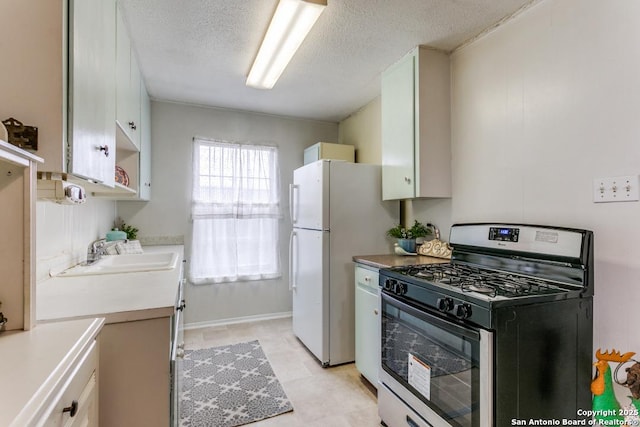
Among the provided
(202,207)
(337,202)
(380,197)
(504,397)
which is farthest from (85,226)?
(504,397)

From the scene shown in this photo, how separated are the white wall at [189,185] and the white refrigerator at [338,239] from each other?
1.08 metres

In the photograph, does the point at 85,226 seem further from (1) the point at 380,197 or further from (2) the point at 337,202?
(1) the point at 380,197

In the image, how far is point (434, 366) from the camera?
1487mm

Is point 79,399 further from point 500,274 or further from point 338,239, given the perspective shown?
point 338,239

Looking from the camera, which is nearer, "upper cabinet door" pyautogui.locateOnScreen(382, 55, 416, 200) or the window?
"upper cabinet door" pyautogui.locateOnScreen(382, 55, 416, 200)

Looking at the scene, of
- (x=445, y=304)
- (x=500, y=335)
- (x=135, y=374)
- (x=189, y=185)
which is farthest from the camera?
(x=189, y=185)

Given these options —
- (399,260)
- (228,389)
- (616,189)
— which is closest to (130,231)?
(228,389)

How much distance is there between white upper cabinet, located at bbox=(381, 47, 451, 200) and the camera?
7.41 feet

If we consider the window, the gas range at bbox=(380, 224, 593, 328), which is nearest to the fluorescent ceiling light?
the window

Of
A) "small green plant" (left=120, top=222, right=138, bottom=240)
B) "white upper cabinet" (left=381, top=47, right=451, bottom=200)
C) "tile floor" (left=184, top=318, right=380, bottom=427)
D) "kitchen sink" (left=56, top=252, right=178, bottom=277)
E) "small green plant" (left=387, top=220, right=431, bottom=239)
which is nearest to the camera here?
→ "kitchen sink" (left=56, top=252, right=178, bottom=277)

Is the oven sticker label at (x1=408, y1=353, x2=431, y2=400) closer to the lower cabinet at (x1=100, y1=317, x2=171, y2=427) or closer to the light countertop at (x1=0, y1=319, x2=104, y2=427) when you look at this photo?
the lower cabinet at (x1=100, y1=317, x2=171, y2=427)

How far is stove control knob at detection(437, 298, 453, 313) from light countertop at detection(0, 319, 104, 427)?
51.2 inches

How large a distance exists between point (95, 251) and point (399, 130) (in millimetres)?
2421

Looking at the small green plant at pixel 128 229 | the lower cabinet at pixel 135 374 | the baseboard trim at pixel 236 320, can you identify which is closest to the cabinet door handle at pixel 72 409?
the lower cabinet at pixel 135 374
